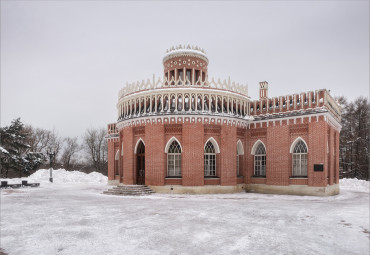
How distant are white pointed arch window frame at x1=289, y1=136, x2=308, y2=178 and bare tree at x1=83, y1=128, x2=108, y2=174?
3958 cm

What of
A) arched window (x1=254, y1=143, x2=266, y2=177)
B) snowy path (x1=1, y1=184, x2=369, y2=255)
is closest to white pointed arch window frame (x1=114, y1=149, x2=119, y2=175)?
arched window (x1=254, y1=143, x2=266, y2=177)

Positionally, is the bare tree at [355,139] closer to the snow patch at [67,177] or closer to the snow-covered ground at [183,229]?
the snow-covered ground at [183,229]

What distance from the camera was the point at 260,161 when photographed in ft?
71.5

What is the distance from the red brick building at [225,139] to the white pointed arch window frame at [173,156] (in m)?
0.06

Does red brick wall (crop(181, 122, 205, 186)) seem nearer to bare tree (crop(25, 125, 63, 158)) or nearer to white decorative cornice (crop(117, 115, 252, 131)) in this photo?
white decorative cornice (crop(117, 115, 252, 131))

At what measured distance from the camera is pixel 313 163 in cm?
1891

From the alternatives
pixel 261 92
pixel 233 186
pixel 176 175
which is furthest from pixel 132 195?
pixel 261 92

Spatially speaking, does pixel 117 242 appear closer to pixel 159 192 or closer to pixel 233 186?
pixel 159 192

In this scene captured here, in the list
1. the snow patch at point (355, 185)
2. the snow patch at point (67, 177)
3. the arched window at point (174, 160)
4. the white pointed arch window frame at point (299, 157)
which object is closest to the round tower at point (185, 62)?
the arched window at point (174, 160)

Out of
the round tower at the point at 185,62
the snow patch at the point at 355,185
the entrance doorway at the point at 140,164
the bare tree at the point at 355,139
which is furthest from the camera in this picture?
the bare tree at the point at 355,139

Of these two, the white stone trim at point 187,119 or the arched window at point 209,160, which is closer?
the white stone trim at point 187,119

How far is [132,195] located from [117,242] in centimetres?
1099

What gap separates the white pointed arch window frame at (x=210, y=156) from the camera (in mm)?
20531

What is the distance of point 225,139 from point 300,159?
4817 millimetres
